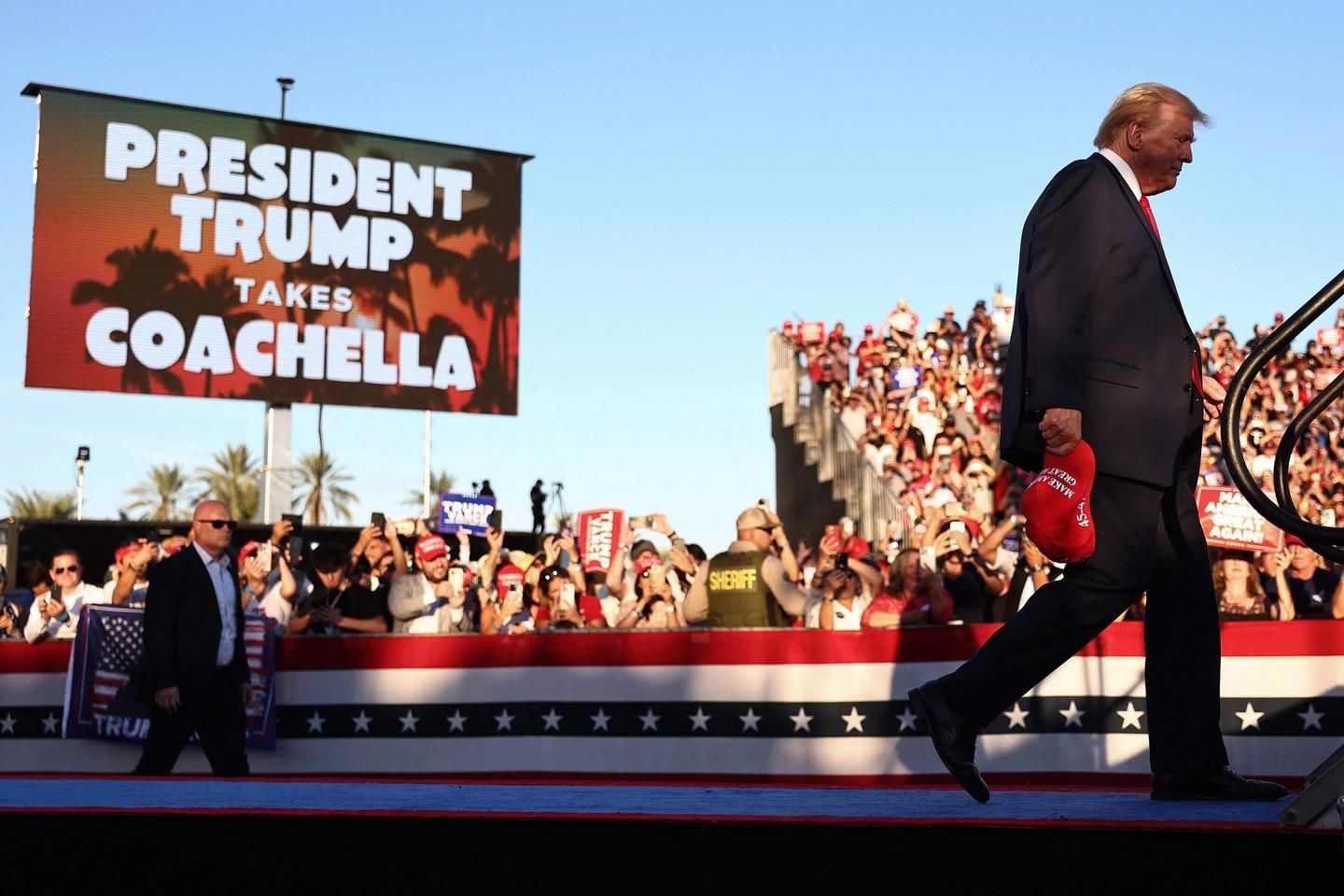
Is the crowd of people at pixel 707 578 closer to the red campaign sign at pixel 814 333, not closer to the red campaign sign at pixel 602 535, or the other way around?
the red campaign sign at pixel 602 535

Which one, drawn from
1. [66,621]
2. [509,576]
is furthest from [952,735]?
[509,576]

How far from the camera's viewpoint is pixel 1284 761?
25.3 ft

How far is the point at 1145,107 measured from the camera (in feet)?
13.1

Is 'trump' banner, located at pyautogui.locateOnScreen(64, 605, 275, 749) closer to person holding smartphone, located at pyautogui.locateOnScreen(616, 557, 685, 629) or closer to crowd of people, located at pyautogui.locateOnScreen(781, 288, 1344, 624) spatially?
person holding smartphone, located at pyautogui.locateOnScreen(616, 557, 685, 629)

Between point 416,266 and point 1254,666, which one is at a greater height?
point 416,266

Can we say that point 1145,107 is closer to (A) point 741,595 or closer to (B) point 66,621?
(A) point 741,595

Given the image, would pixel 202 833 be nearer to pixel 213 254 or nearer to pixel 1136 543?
pixel 1136 543

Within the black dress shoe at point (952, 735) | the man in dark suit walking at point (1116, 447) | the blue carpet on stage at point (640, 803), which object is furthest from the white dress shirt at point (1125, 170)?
the blue carpet on stage at point (640, 803)

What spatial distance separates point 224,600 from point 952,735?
5489 millimetres

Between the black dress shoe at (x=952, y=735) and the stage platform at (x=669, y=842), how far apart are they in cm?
8

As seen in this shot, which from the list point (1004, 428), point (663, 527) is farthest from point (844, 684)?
point (1004, 428)

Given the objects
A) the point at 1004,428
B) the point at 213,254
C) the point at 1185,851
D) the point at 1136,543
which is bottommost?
the point at 1185,851

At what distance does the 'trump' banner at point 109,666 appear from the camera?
10.8 meters

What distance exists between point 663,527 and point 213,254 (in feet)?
38.0
